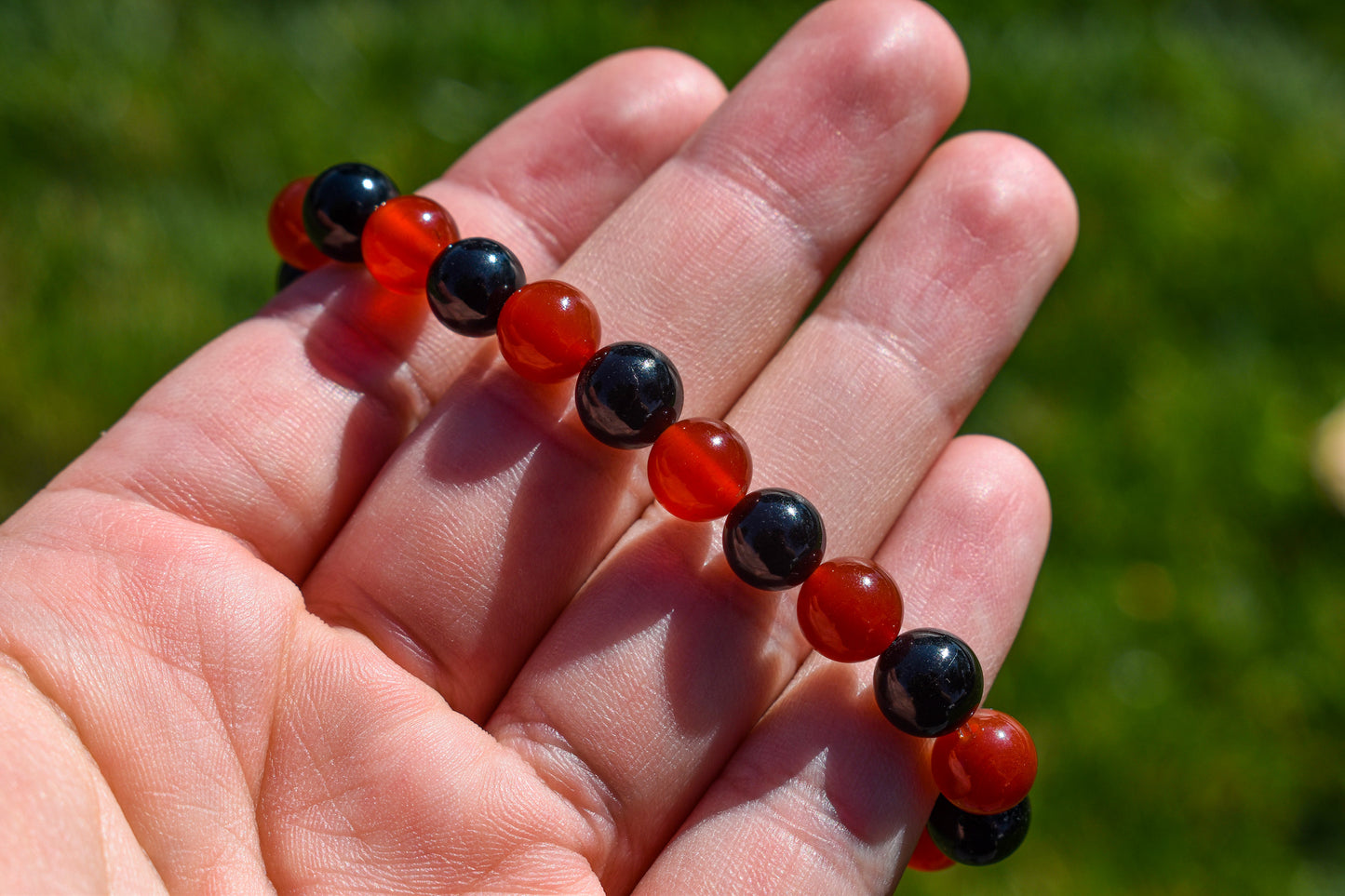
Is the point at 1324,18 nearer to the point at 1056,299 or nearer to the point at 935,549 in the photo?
the point at 1056,299

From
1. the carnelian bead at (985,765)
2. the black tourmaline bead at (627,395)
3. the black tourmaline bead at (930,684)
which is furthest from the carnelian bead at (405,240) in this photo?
the carnelian bead at (985,765)

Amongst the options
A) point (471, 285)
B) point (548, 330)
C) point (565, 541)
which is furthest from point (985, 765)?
point (471, 285)

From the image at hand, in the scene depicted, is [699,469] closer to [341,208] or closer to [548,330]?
[548,330]

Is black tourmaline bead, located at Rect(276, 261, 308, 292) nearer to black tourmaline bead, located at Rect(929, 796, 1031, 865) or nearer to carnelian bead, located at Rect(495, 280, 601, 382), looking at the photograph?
carnelian bead, located at Rect(495, 280, 601, 382)

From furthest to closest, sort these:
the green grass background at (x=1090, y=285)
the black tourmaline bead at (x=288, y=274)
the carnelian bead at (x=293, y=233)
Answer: the green grass background at (x=1090, y=285), the black tourmaline bead at (x=288, y=274), the carnelian bead at (x=293, y=233)

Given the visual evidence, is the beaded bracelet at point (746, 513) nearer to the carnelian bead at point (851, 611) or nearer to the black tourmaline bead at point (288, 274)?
the carnelian bead at point (851, 611)

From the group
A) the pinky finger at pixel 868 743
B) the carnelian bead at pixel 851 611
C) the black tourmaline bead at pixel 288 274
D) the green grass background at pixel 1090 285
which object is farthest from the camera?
the green grass background at pixel 1090 285

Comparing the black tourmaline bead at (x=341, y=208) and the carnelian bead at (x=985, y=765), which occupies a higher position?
the black tourmaline bead at (x=341, y=208)
